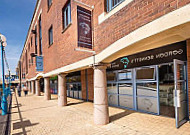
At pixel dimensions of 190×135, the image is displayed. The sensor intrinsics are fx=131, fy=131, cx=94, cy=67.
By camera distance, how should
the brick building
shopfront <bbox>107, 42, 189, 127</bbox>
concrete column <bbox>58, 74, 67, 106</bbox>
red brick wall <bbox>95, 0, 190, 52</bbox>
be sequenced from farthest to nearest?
concrete column <bbox>58, 74, 67, 106</bbox>
shopfront <bbox>107, 42, 189, 127</bbox>
the brick building
red brick wall <bbox>95, 0, 190, 52</bbox>

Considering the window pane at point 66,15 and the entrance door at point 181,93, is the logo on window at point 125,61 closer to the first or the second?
the entrance door at point 181,93

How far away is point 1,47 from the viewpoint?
30.2 ft

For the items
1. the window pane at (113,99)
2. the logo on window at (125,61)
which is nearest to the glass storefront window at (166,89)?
the logo on window at (125,61)

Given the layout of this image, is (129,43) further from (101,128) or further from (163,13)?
(101,128)

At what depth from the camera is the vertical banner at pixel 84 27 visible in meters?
5.35

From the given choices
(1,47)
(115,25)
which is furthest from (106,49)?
(1,47)

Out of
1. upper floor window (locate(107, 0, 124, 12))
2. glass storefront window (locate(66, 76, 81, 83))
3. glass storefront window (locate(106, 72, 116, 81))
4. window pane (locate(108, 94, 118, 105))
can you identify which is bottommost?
window pane (locate(108, 94, 118, 105))

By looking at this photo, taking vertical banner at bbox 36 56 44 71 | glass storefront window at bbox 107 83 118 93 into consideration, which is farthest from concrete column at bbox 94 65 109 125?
vertical banner at bbox 36 56 44 71

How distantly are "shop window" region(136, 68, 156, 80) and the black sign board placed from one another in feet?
1.06

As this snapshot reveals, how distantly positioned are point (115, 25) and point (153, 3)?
1570 mm

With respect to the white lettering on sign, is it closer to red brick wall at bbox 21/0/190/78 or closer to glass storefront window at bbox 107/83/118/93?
A: glass storefront window at bbox 107/83/118/93

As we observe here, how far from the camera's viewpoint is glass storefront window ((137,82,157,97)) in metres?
6.64

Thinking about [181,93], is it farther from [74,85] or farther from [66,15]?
[74,85]

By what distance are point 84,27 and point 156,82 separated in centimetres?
437
